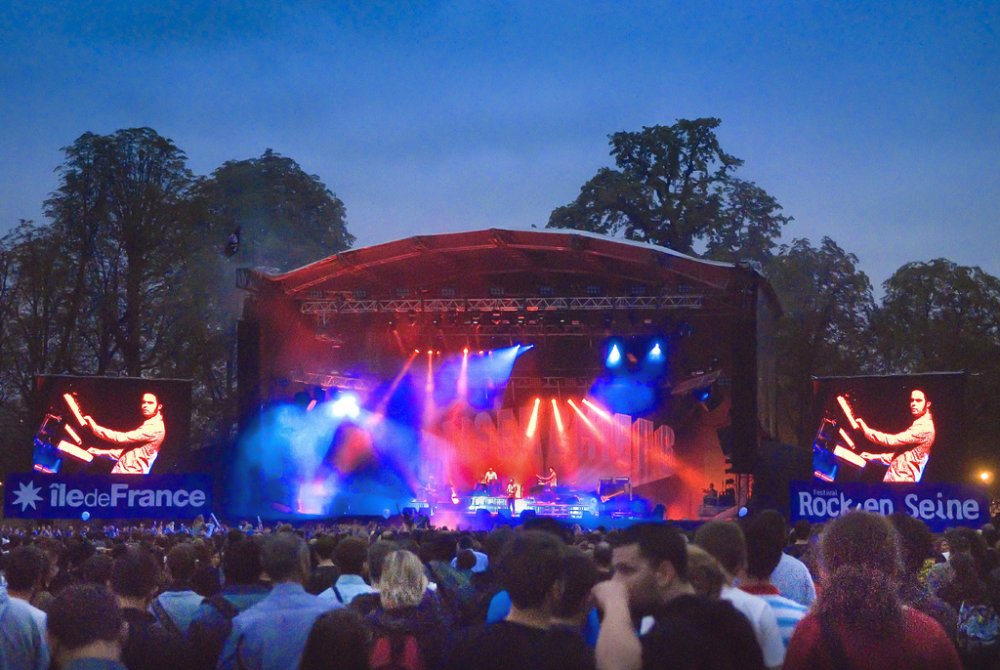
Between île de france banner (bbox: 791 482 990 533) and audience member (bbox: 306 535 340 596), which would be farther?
île de france banner (bbox: 791 482 990 533)

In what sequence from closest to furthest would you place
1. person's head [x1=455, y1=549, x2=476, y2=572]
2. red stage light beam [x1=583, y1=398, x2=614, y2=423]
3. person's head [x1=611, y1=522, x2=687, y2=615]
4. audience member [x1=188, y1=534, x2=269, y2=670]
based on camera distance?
person's head [x1=611, y1=522, x2=687, y2=615], audience member [x1=188, y1=534, x2=269, y2=670], person's head [x1=455, y1=549, x2=476, y2=572], red stage light beam [x1=583, y1=398, x2=614, y2=423]

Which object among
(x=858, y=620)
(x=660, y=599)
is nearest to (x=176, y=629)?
(x=660, y=599)

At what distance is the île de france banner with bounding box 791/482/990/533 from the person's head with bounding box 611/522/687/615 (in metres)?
5.77

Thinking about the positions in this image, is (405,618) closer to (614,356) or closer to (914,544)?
(914,544)

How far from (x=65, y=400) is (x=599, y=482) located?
46.9 ft

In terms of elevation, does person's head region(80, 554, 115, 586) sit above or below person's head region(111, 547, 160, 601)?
below

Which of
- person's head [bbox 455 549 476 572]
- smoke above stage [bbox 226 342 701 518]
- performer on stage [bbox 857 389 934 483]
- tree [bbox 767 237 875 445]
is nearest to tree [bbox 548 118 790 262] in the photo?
tree [bbox 767 237 875 445]

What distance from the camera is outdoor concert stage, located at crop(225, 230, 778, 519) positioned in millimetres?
22531

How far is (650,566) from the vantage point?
3328mm

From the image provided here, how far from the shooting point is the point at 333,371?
25562mm

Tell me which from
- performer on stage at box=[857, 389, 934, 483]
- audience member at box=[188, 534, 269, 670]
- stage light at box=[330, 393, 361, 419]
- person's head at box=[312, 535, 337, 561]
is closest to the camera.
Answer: audience member at box=[188, 534, 269, 670]

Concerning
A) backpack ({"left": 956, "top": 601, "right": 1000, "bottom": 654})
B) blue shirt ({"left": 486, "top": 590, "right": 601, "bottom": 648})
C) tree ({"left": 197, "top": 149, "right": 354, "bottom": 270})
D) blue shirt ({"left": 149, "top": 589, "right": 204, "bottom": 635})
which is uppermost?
tree ({"left": 197, "top": 149, "right": 354, "bottom": 270})

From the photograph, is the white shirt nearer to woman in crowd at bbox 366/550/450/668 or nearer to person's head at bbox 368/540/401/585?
woman in crowd at bbox 366/550/450/668

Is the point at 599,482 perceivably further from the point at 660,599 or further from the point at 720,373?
the point at 660,599
